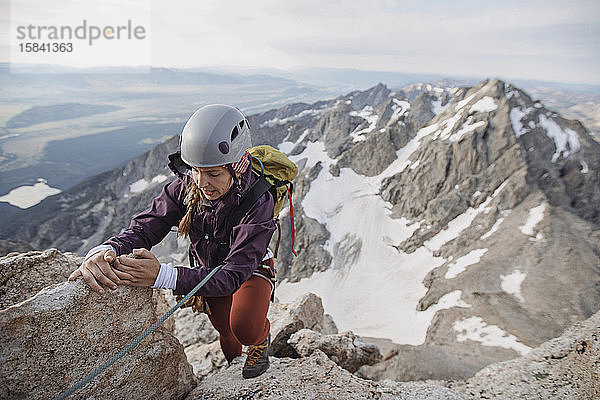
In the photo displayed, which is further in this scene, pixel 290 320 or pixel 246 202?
pixel 290 320

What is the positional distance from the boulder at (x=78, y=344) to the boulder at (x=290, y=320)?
13.6 ft

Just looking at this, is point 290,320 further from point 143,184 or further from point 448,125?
point 143,184

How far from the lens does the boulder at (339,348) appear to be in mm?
8859

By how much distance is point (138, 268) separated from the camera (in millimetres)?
4281

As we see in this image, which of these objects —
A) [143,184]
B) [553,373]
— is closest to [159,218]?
[553,373]

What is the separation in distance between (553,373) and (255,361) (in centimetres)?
667

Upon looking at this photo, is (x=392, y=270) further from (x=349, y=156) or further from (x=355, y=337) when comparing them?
(x=355, y=337)

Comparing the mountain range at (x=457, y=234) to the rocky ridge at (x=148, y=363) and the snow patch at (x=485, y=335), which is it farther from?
the rocky ridge at (x=148, y=363)

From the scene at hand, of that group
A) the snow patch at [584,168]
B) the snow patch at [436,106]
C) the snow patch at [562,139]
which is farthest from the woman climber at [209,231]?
the snow patch at [436,106]

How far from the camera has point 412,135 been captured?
4806 inches

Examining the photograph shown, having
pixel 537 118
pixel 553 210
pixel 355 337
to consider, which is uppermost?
pixel 537 118

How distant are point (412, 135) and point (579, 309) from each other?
88777 mm

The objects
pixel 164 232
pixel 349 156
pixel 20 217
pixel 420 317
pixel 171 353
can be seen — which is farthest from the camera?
pixel 20 217

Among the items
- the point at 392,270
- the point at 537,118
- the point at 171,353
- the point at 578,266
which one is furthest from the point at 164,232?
the point at 537,118
